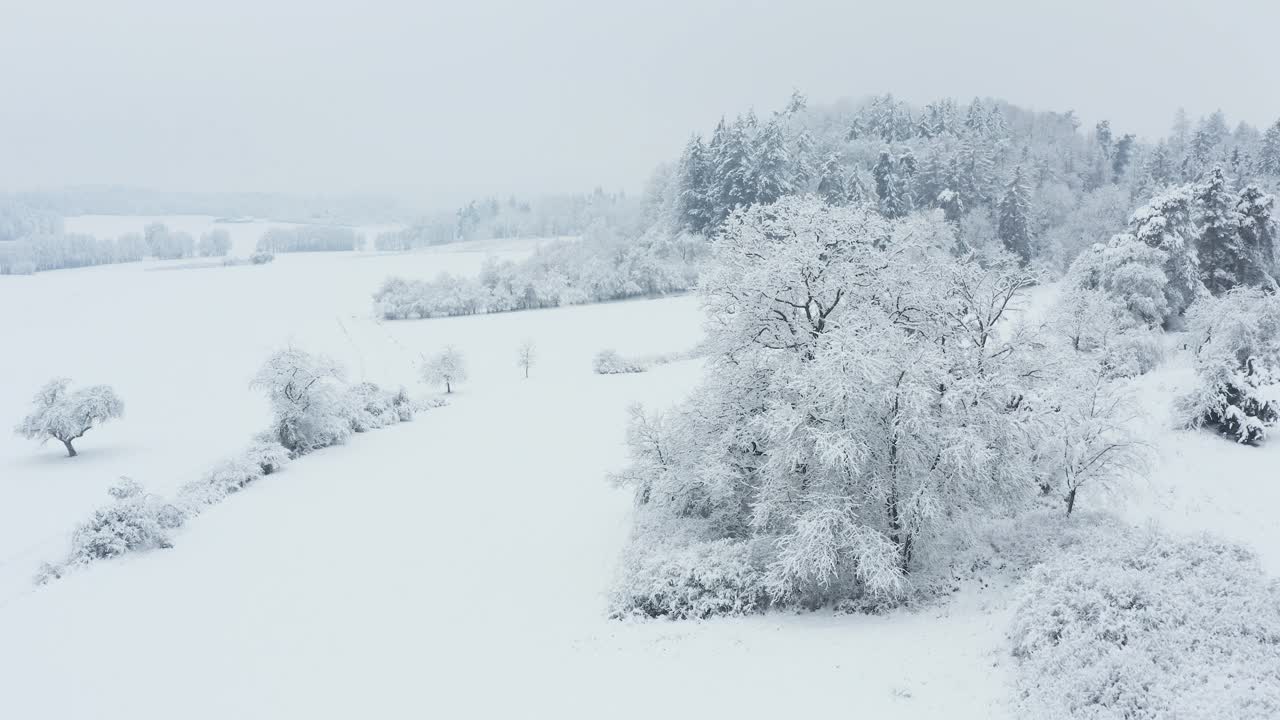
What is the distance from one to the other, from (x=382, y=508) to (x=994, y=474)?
19.4 meters

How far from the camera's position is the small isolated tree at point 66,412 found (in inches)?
1281

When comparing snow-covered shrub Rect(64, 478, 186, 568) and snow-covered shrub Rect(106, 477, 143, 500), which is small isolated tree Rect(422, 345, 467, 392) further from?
snow-covered shrub Rect(64, 478, 186, 568)

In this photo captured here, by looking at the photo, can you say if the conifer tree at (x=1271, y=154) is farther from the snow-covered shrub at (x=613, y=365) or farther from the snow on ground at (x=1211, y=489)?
the snow-covered shrub at (x=613, y=365)

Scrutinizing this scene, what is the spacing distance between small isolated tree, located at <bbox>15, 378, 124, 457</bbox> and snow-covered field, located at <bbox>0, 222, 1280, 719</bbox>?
1492 millimetres

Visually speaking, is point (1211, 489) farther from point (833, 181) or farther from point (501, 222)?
point (501, 222)

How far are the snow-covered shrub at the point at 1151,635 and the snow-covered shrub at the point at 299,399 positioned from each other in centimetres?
3052

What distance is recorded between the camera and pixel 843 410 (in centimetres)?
1405

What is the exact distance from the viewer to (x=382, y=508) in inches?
933

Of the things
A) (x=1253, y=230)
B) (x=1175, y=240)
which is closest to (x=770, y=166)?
(x=1175, y=240)

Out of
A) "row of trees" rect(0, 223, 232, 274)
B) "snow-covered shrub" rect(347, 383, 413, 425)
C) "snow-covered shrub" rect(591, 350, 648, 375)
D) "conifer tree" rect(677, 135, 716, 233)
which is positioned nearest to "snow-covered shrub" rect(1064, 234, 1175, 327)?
"snow-covered shrub" rect(591, 350, 648, 375)

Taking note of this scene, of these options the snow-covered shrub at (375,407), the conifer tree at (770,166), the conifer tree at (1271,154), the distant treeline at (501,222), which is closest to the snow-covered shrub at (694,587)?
the snow-covered shrub at (375,407)

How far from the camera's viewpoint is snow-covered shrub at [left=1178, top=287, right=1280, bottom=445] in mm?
20828

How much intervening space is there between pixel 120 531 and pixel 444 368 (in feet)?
83.7

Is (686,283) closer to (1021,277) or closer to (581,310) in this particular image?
(581,310)
